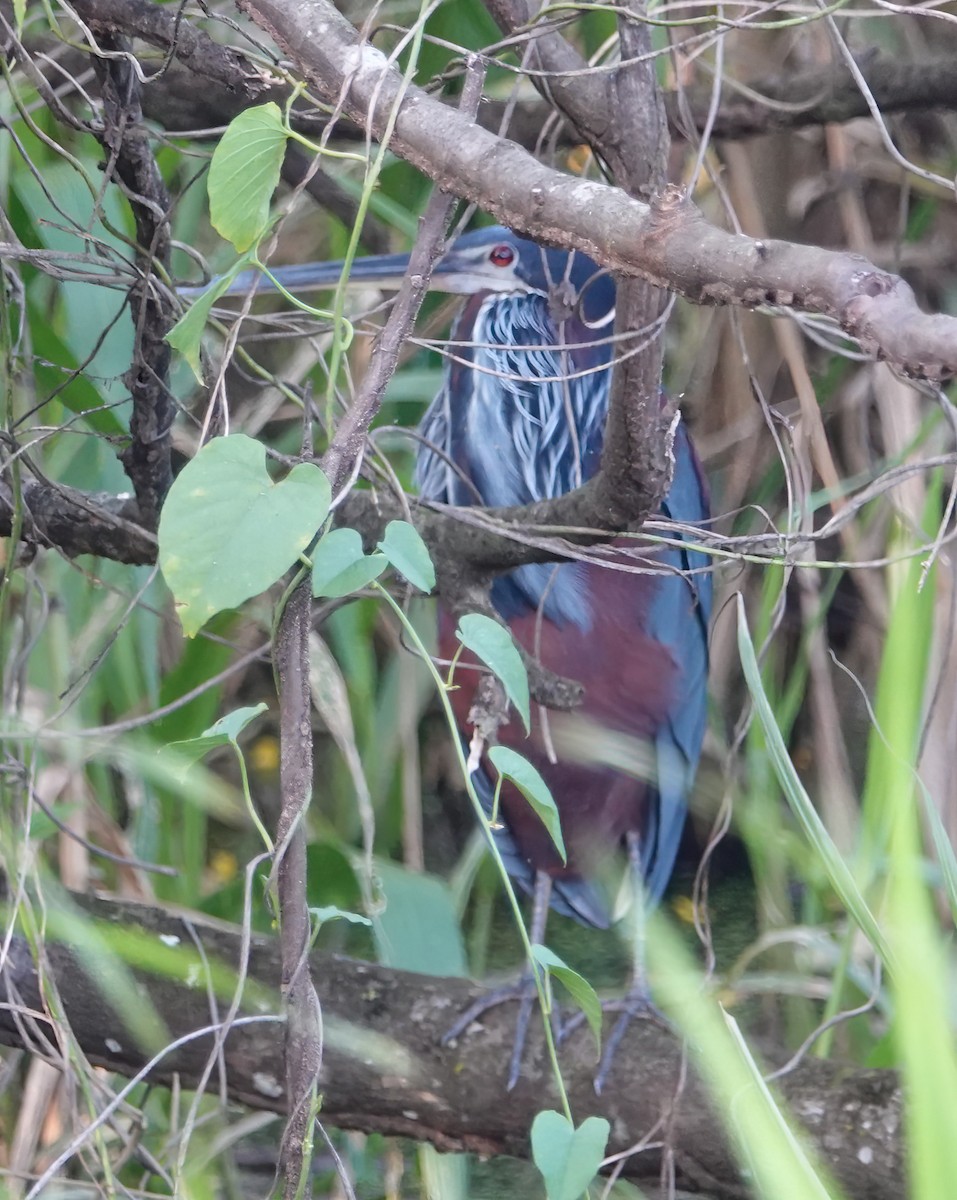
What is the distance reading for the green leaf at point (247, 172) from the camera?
603 mm

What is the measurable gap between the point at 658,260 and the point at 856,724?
1.56 meters

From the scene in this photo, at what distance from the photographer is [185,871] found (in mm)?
1717

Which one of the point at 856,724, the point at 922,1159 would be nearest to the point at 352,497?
the point at 922,1159

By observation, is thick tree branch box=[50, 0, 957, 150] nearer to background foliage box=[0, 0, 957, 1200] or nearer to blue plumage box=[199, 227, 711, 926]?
background foliage box=[0, 0, 957, 1200]

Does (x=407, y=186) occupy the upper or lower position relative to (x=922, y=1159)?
upper

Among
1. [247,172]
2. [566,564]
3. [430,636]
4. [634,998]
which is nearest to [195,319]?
[247,172]

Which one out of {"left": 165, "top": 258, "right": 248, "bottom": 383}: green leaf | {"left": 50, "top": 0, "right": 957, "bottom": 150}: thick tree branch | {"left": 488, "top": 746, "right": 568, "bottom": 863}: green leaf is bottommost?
{"left": 488, "top": 746, "right": 568, "bottom": 863}: green leaf

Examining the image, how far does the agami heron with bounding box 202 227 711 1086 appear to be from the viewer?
1.51 m

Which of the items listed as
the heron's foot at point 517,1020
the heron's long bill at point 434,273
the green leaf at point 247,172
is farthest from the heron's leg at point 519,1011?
the heron's long bill at point 434,273

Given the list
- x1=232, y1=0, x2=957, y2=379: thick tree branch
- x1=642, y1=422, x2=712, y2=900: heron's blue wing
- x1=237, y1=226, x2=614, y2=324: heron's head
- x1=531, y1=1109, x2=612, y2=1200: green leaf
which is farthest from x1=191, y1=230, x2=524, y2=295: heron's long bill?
x1=531, y1=1109, x2=612, y2=1200: green leaf

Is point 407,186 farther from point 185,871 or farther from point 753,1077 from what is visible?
point 753,1077

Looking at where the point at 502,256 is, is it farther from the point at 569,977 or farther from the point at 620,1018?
the point at 569,977

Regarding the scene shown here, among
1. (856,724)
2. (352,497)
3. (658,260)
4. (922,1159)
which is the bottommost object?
(922,1159)

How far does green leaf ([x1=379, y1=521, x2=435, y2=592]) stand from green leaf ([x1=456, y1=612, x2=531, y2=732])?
0.12ft
